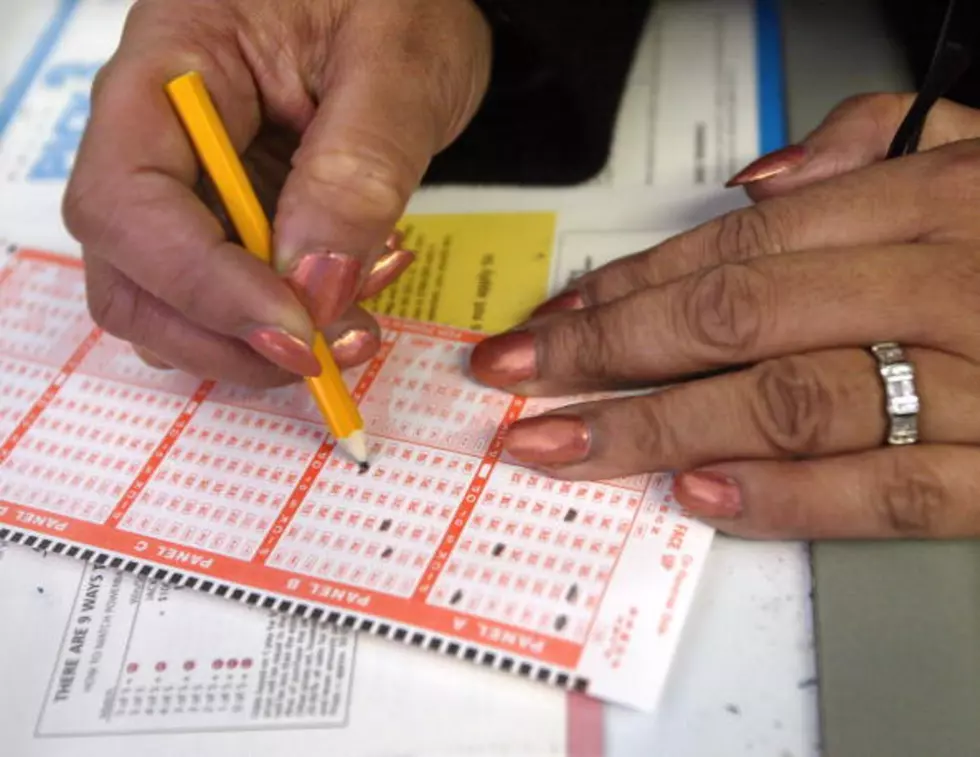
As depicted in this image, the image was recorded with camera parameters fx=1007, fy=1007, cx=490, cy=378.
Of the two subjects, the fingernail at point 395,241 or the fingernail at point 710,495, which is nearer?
the fingernail at point 710,495

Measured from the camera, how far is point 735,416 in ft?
1.66

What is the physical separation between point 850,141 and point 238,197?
0.36 meters

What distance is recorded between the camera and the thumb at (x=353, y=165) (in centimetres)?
48

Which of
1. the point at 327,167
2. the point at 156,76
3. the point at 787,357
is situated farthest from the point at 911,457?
the point at 156,76

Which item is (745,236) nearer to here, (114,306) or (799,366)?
(799,366)

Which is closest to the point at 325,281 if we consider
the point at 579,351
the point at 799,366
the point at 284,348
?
the point at 284,348

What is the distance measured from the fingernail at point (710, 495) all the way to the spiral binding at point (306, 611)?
0.34 ft

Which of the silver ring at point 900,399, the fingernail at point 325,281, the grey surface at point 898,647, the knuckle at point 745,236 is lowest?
the grey surface at point 898,647

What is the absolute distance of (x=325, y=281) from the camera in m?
0.48

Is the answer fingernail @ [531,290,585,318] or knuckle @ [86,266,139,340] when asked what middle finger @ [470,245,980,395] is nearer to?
fingernail @ [531,290,585,318]

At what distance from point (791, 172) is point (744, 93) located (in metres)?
0.15

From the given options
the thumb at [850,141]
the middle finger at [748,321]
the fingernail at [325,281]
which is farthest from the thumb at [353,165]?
the thumb at [850,141]

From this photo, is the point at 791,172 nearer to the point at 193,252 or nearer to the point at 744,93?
the point at 744,93

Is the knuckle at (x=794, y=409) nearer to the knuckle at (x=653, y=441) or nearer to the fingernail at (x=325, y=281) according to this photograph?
the knuckle at (x=653, y=441)
